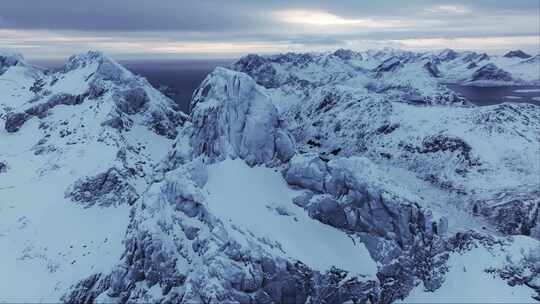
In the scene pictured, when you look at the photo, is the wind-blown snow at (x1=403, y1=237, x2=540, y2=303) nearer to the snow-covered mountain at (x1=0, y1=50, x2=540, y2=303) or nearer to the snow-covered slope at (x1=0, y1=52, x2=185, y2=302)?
the snow-covered mountain at (x1=0, y1=50, x2=540, y2=303)

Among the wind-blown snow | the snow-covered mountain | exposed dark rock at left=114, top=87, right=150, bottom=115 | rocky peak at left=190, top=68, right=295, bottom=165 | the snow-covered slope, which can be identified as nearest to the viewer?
the snow-covered mountain

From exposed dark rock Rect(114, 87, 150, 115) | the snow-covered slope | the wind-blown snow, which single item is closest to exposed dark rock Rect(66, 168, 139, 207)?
the snow-covered slope

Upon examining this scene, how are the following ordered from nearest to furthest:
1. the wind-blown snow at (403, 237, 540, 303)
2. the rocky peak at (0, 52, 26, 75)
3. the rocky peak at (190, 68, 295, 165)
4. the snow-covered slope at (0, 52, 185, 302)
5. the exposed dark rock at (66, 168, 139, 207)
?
the wind-blown snow at (403, 237, 540, 303)
the snow-covered slope at (0, 52, 185, 302)
the rocky peak at (190, 68, 295, 165)
the exposed dark rock at (66, 168, 139, 207)
the rocky peak at (0, 52, 26, 75)

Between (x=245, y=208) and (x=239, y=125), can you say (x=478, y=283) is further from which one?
(x=239, y=125)

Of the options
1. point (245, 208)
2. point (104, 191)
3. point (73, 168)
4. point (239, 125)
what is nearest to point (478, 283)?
point (245, 208)

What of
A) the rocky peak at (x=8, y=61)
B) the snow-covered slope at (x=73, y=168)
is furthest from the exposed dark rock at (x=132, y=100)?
the rocky peak at (x=8, y=61)

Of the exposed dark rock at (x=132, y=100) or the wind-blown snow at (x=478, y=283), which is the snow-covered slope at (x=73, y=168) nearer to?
the exposed dark rock at (x=132, y=100)

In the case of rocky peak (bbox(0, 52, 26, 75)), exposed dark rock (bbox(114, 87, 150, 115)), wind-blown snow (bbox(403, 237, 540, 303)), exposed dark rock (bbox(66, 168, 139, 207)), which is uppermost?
rocky peak (bbox(0, 52, 26, 75))

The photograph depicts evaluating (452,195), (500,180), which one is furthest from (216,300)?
(500,180)
